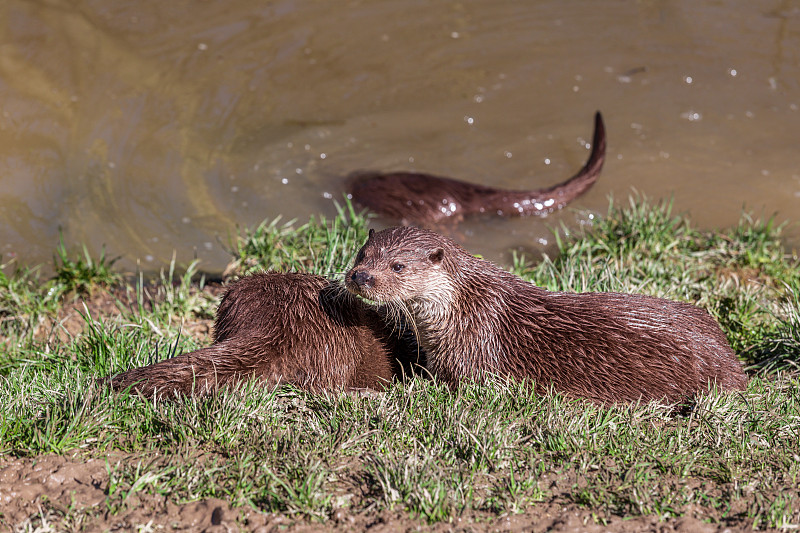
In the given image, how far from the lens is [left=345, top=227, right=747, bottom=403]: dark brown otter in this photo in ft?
9.65

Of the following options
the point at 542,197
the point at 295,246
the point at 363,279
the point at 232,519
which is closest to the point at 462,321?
the point at 363,279

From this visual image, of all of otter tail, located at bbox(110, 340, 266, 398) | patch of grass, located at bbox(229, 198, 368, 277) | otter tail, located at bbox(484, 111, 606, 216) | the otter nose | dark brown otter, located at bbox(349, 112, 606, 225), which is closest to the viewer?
otter tail, located at bbox(110, 340, 266, 398)

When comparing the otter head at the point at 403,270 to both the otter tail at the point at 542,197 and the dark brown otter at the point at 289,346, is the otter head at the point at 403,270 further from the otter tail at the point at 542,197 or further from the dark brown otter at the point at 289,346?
the otter tail at the point at 542,197

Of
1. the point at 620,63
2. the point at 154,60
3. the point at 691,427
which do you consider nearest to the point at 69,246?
the point at 154,60

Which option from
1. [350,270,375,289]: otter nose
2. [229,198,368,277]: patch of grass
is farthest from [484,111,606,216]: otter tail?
[350,270,375,289]: otter nose

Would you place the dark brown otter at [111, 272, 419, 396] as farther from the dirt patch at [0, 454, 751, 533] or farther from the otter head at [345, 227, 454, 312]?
the dirt patch at [0, 454, 751, 533]

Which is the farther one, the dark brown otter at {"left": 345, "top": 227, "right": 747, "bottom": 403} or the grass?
the dark brown otter at {"left": 345, "top": 227, "right": 747, "bottom": 403}

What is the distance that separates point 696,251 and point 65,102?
14.6ft

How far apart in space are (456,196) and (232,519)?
3.45m

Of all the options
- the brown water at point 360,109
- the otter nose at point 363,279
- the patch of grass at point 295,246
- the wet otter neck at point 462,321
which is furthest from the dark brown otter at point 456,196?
the otter nose at point 363,279

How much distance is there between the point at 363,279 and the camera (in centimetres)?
290

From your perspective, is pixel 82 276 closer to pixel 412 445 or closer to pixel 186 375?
pixel 186 375

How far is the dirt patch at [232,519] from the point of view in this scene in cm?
219

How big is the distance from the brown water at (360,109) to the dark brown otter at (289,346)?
1990 millimetres
